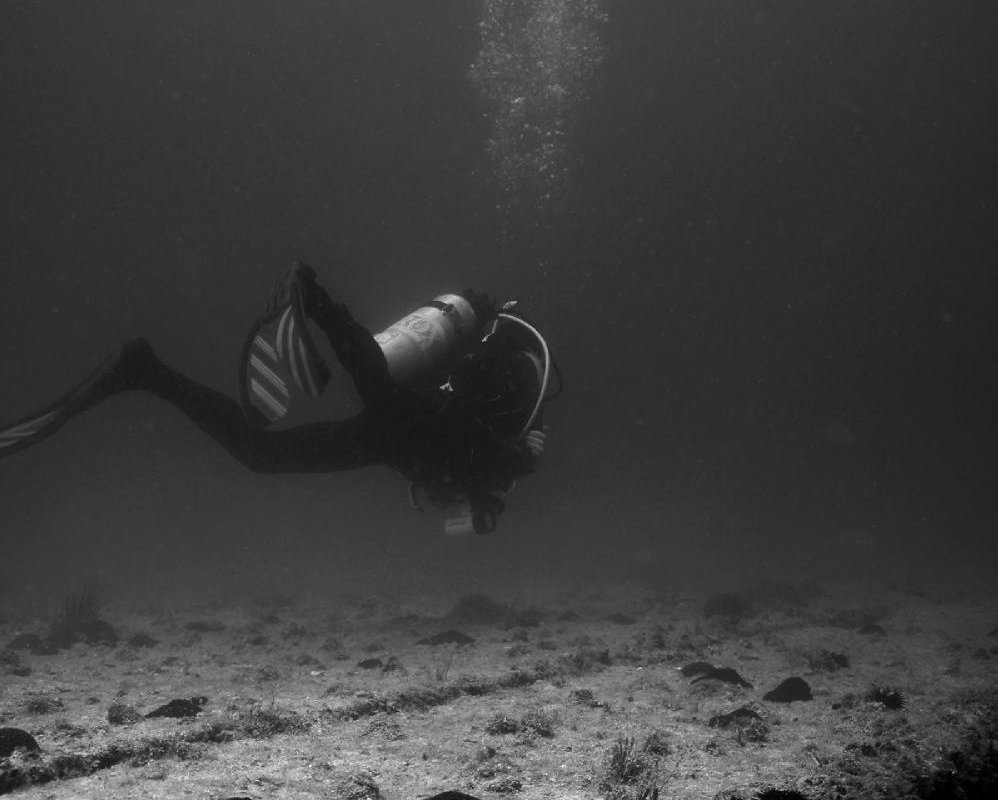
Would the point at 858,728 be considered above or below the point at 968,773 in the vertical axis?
below

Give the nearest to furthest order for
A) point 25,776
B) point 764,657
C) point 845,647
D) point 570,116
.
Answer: point 25,776 < point 764,657 < point 845,647 < point 570,116

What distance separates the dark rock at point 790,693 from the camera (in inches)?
242

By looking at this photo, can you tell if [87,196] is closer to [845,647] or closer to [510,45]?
[510,45]

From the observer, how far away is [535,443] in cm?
588

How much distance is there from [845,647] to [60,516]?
320 feet

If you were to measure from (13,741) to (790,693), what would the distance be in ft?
20.6

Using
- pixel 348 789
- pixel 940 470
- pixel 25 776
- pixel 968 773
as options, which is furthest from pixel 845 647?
pixel 940 470

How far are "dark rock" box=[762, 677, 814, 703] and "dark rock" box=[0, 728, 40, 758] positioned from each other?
599cm

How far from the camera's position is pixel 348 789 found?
3.61 metres

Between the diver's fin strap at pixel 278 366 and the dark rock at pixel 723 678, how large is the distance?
5.09 metres

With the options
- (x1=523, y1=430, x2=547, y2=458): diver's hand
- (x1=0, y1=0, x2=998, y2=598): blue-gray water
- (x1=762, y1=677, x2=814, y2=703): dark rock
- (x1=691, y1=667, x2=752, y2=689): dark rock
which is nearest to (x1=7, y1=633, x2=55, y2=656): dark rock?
(x1=523, y1=430, x2=547, y2=458): diver's hand

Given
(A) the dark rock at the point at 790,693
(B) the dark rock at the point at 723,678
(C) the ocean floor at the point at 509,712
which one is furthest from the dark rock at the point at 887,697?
(B) the dark rock at the point at 723,678

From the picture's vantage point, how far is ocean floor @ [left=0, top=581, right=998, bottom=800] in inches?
141

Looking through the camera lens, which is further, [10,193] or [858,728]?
[10,193]
